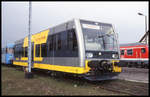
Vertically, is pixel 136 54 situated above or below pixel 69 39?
below

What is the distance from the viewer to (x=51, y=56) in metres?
9.28

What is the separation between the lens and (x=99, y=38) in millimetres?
Answer: 7914

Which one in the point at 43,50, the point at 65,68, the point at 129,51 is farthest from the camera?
the point at 129,51

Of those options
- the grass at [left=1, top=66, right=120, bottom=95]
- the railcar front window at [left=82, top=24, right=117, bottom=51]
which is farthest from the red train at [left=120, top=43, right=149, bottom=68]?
the grass at [left=1, top=66, right=120, bottom=95]

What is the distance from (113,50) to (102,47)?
735 mm

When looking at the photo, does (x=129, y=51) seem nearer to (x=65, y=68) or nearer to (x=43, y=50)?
(x=43, y=50)

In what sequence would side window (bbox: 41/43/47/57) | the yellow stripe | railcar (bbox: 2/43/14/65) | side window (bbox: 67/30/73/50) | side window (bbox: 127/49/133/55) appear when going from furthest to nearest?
1. side window (bbox: 127/49/133/55)
2. railcar (bbox: 2/43/14/65)
3. side window (bbox: 41/43/47/57)
4. side window (bbox: 67/30/73/50)
5. the yellow stripe

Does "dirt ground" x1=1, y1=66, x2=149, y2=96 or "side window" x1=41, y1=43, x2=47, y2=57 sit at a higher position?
"side window" x1=41, y1=43, x2=47, y2=57

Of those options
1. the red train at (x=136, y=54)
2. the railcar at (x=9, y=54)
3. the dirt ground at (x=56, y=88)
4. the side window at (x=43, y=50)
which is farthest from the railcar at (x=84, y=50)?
the red train at (x=136, y=54)

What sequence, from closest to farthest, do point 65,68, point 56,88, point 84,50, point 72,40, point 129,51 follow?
point 56,88 → point 84,50 → point 72,40 → point 65,68 → point 129,51

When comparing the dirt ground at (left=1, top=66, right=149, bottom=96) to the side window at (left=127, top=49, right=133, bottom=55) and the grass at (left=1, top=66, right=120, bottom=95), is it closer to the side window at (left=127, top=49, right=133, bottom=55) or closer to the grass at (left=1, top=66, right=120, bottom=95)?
the grass at (left=1, top=66, right=120, bottom=95)

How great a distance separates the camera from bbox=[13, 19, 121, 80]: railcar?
23.5 feet

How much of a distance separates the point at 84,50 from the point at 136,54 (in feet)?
46.0

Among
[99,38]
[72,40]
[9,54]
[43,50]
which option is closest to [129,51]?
[43,50]
